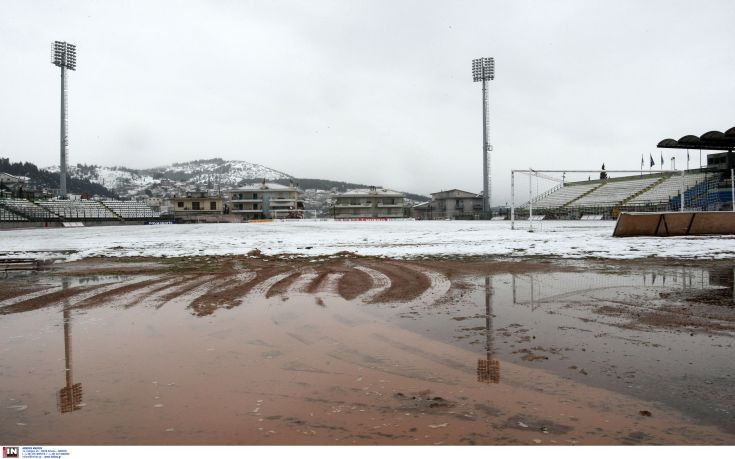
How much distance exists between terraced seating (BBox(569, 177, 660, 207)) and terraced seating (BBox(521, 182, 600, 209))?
6.78ft

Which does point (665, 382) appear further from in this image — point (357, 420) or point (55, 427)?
point (55, 427)

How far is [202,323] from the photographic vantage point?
19.9 ft

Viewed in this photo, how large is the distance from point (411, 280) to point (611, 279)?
376cm

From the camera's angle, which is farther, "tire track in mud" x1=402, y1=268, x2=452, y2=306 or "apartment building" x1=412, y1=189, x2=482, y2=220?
"apartment building" x1=412, y1=189, x2=482, y2=220

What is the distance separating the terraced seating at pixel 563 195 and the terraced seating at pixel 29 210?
62935 mm

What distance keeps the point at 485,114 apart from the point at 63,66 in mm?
63045

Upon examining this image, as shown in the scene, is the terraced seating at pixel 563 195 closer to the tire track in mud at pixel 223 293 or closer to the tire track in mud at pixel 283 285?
the tire track in mud at pixel 283 285

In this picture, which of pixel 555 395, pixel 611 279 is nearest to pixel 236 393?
pixel 555 395

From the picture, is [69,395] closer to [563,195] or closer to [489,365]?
[489,365]

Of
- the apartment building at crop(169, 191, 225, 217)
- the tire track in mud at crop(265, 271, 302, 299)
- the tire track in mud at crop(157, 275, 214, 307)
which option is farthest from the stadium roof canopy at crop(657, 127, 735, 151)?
the apartment building at crop(169, 191, 225, 217)

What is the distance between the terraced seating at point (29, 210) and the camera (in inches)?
2287

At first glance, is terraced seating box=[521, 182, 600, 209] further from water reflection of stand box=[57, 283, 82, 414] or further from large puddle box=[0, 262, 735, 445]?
water reflection of stand box=[57, 283, 82, 414]

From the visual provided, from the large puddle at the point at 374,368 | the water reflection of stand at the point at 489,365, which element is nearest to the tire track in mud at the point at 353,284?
the large puddle at the point at 374,368

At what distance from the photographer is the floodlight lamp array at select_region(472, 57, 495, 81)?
2835 inches
